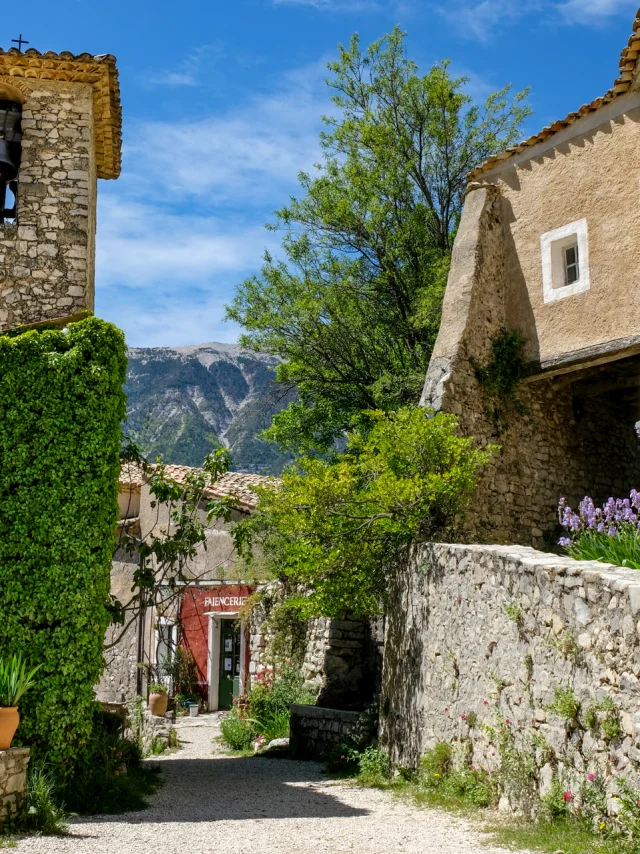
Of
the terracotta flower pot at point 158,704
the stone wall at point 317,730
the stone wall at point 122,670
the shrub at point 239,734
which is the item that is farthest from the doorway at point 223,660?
the stone wall at point 317,730

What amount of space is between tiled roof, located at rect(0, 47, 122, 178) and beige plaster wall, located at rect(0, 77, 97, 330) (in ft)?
0.33

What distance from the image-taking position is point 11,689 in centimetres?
766

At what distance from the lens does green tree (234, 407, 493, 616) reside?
1083 centimetres

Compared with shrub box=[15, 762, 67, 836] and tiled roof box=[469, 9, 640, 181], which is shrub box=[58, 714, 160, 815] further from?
tiled roof box=[469, 9, 640, 181]

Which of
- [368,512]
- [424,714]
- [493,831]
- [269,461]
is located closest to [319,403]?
[368,512]

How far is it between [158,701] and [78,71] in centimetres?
1283

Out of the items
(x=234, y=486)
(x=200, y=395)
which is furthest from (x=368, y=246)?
(x=200, y=395)

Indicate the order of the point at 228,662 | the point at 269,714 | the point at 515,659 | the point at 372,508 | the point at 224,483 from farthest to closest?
the point at 224,483 → the point at 228,662 → the point at 269,714 → the point at 372,508 → the point at 515,659

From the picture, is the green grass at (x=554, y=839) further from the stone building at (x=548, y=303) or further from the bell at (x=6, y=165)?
the bell at (x=6, y=165)

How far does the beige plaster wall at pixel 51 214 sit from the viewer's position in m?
11.4

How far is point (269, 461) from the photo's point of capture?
90.0m

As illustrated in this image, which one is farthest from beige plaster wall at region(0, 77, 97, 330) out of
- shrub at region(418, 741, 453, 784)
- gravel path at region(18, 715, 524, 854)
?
shrub at region(418, 741, 453, 784)

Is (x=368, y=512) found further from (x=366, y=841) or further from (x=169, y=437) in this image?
(x=169, y=437)

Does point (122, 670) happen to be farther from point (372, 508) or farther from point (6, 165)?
point (6, 165)
